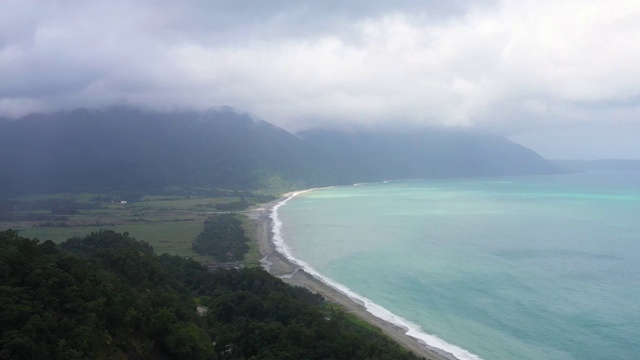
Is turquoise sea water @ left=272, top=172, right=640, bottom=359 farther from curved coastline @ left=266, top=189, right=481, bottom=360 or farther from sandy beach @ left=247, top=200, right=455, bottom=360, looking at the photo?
sandy beach @ left=247, top=200, right=455, bottom=360

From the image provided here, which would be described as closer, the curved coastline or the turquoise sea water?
the curved coastline

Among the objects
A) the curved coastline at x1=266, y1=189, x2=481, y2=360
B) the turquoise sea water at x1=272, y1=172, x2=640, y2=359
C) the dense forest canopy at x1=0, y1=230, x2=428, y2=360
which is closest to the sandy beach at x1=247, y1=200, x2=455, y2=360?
the curved coastline at x1=266, y1=189, x2=481, y2=360

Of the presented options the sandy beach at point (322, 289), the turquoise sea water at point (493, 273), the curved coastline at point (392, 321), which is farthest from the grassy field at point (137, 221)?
the turquoise sea water at point (493, 273)

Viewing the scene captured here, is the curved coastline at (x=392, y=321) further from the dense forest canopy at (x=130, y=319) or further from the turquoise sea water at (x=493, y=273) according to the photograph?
the dense forest canopy at (x=130, y=319)

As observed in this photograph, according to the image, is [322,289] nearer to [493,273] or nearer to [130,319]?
[493,273]

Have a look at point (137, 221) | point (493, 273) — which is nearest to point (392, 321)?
point (493, 273)

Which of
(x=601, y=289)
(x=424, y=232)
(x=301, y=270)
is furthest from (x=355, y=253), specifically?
(x=601, y=289)

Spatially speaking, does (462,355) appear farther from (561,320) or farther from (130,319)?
(130,319)
